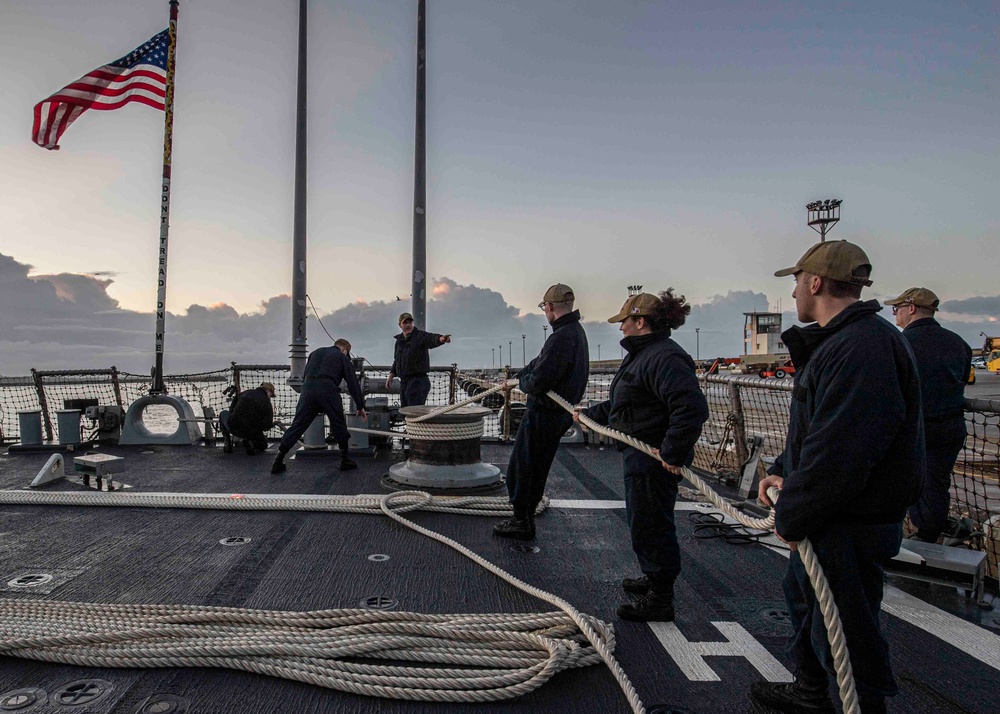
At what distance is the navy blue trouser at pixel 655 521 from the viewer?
2910 mm

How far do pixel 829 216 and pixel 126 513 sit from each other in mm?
56674

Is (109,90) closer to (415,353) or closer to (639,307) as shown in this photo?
(415,353)

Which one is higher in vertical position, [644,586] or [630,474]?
[630,474]

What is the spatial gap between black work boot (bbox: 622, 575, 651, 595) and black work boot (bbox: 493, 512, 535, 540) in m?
1.06

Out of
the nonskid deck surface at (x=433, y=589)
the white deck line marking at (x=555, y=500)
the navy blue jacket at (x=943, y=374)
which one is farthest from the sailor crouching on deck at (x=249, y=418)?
the navy blue jacket at (x=943, y=374)

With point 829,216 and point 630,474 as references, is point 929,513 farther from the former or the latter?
point 829,216

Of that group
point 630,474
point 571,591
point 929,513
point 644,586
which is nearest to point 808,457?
point 630,474

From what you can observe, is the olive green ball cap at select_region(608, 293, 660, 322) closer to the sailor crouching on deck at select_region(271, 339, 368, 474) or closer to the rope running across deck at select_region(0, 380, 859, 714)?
the rope running across deck at select_region(0, 380, 859, 714)

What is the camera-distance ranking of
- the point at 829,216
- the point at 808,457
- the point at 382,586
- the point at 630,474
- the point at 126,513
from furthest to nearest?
the point at 829,216 < the point at 126,513 < the point at 382,586 < the point at 630,474 < the point at 808,457

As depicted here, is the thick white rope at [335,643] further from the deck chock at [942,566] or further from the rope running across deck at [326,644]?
the deck chock at [942,566]

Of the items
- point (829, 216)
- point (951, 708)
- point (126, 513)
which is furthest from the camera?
point (829, 216)

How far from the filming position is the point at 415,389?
303 inches

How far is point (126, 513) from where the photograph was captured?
4695 millimetres

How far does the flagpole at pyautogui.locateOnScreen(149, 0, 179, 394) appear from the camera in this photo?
8.16 m
